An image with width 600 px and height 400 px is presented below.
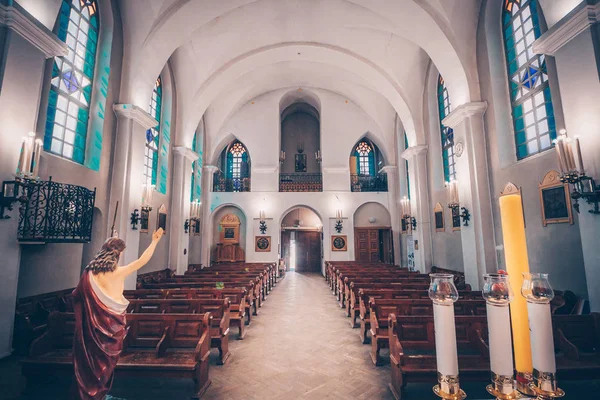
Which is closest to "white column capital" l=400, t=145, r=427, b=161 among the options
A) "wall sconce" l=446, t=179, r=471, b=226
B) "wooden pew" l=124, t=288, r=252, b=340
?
"wall sconce" l=446, t=179, r=471, b=226

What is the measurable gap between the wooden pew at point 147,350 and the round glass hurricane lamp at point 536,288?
10.8ft

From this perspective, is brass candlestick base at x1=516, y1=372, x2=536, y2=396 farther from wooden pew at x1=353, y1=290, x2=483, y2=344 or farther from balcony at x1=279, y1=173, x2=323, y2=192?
balcony at x1=279, y1=173, x2=323, y2=192

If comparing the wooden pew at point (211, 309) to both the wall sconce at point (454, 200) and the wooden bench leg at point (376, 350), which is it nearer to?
the wooden bench leg at point (376, 350)

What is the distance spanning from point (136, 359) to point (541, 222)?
24.0 feet

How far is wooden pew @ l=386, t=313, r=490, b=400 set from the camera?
3.09m

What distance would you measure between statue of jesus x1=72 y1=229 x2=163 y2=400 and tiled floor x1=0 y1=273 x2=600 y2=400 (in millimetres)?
967

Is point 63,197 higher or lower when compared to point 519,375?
higher

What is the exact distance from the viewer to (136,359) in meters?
3.46

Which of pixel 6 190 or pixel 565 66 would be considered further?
pixel 565 66

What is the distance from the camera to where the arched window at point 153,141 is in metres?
9.52

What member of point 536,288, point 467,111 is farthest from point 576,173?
point 536,288

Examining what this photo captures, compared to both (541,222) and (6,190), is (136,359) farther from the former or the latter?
(541,222)

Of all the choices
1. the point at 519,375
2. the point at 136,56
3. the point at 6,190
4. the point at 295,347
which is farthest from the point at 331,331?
the point at 136,56

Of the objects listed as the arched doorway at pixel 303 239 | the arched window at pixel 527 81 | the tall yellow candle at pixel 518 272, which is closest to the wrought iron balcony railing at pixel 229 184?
the arched doorway at pixel 303 239
